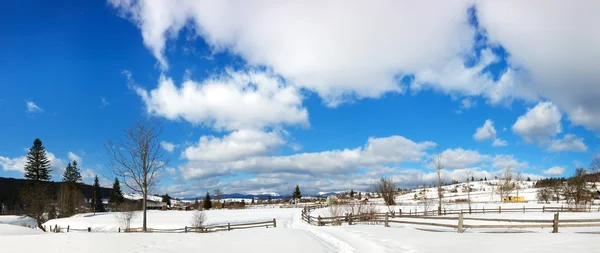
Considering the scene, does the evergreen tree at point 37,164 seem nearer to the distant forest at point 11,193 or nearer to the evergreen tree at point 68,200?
the evergreen tree at point 68,200

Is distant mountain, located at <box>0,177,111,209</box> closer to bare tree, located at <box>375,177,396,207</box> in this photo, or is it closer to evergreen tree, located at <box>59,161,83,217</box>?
evergreen tree, located at <box>59,161,83,217</box>

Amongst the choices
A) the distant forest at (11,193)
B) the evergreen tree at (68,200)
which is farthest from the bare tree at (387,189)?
the distant forest at (11,193)

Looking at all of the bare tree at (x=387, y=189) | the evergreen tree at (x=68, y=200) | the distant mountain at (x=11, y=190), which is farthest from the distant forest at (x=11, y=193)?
the bare tree at (x=387, y=189)

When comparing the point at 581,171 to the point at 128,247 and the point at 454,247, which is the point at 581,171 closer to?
the point at 454,247

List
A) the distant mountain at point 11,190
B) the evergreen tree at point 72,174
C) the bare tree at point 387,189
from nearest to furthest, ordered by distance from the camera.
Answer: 1. the bare tree at point 387,189
2. the evergreen tree at point 72,174
3. the distant mountain at point 11,190

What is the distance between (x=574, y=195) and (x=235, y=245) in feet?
205

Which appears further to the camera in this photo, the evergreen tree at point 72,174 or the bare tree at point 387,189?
the evergreen tree at point 72,174

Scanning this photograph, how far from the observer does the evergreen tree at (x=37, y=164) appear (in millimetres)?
76062

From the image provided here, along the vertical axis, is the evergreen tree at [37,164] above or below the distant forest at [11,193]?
above

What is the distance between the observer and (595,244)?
12.3 metres

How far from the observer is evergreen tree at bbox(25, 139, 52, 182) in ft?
250

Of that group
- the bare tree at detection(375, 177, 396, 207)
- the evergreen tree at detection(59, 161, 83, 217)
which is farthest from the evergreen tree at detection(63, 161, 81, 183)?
the bare tree at detection(375, 177, 396, 207)

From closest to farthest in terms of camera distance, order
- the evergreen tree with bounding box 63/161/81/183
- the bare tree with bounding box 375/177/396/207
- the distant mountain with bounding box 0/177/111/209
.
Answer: the bare tree with bounding box 375/177/396/207, the evergreen tree with bounding box 63/161/81/183, the distant mountain with bounding box 0/177/111/209

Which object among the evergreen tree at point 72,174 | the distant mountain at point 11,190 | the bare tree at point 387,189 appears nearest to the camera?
the bare tree at point 387,189
